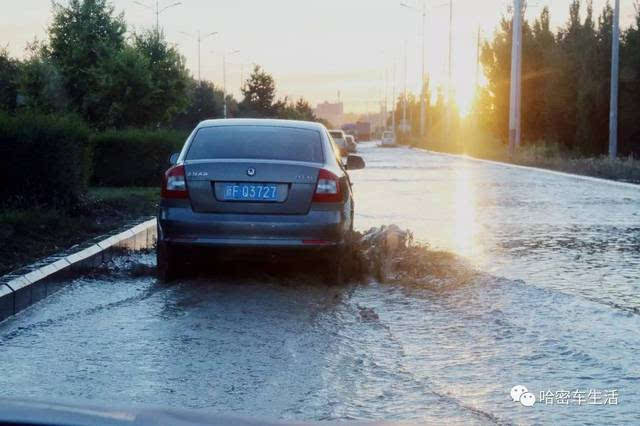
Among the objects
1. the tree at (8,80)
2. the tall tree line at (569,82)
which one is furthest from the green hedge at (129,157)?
the tall tree line at (569,82)

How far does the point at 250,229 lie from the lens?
28.8 feet

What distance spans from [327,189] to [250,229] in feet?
2.55

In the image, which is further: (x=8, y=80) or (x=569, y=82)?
(x=8, y=80)

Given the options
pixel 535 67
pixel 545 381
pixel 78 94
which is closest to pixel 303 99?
pixel 535 67

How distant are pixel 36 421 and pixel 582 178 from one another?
90.6 feet

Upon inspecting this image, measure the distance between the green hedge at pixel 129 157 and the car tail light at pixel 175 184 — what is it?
468 inches

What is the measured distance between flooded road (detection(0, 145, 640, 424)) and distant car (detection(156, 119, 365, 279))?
0.40m

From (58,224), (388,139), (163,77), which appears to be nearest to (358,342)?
(58,224)

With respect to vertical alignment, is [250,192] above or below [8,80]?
below

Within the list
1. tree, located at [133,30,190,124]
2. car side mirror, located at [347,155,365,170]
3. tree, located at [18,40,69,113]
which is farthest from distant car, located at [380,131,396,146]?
car side mirror, located at [347,155,365,170]

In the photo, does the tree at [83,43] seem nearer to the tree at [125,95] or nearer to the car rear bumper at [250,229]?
the tree at [125,95]

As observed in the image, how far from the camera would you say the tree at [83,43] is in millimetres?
46750

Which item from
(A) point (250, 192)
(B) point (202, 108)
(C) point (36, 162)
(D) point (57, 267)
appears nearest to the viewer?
(A) point (250, 192)

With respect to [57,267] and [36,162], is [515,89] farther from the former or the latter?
[57,267]
